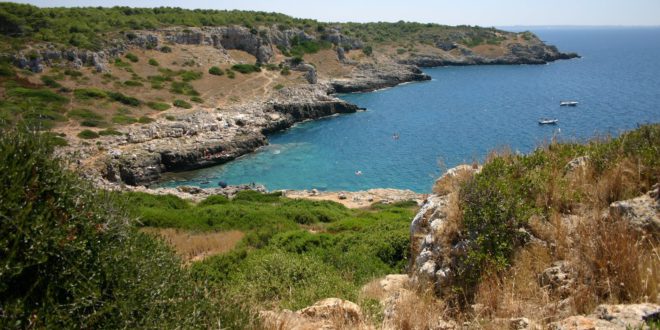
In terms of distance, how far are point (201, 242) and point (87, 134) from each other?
1299 inches

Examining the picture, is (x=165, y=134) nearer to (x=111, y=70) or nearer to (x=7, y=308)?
(x=111, y=70)

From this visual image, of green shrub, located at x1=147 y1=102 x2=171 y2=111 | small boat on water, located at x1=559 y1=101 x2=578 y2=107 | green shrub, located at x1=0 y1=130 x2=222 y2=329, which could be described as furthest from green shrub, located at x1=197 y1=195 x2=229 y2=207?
small boat on water, located at x1=559 y1=101 x2=578 y2=107

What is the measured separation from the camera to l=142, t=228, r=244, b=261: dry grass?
16609mm

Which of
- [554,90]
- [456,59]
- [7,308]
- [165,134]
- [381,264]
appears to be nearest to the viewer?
[7,308]

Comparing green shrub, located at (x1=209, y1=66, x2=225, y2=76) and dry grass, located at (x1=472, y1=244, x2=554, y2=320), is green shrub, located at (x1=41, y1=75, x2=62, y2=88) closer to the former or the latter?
green shrub, located at (x1=209, y1=66, x2=225, y2=76)

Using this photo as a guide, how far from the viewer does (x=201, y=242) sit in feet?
58.9

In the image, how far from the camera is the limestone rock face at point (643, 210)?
635 cm

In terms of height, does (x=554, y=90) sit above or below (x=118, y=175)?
above

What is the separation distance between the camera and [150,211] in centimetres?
2303

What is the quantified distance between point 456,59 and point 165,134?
308 ft

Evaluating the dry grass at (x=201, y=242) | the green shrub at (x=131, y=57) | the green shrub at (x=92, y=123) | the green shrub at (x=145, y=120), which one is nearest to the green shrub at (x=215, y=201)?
the dry grass at (x=201, y=242)

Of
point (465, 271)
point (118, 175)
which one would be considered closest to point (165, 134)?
point (118, 175)

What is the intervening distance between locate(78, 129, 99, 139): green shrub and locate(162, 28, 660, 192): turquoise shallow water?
Result: 9.64 m

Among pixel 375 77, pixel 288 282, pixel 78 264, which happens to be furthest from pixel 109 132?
pixel 375 77
